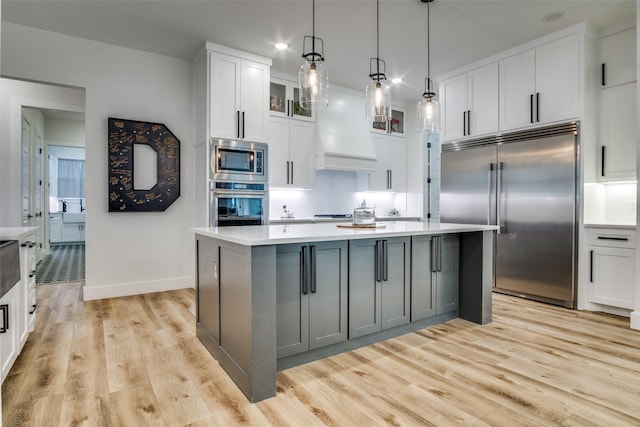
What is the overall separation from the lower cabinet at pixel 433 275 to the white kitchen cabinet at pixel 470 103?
198cm

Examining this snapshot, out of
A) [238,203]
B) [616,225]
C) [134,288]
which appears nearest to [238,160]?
[238,203]

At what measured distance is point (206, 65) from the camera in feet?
14.2

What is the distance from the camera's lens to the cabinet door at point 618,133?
374cm

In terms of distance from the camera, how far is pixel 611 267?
366cm

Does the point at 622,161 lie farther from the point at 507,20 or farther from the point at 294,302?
the point at 294,302

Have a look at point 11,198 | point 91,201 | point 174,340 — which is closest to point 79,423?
point 174,340

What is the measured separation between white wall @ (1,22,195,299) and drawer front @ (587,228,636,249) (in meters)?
4.63

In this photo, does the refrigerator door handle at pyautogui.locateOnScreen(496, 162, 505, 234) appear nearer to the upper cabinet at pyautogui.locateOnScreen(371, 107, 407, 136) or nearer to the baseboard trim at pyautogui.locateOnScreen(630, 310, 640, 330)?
the baseboard trim at pyautogui.locateOnScreen(630, 310, 640, 330)

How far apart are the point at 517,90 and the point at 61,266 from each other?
736 centimetres

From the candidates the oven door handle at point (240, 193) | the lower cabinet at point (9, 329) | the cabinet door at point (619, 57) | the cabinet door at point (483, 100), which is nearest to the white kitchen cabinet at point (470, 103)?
the cabinet door at point (483, 100)

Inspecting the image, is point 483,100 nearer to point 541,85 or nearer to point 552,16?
point 541,85

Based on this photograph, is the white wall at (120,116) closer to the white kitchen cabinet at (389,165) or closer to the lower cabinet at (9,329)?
the lower cabinet at (9,329)

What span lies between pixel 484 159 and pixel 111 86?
15.2ft

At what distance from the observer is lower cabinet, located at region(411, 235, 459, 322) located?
3146mm
